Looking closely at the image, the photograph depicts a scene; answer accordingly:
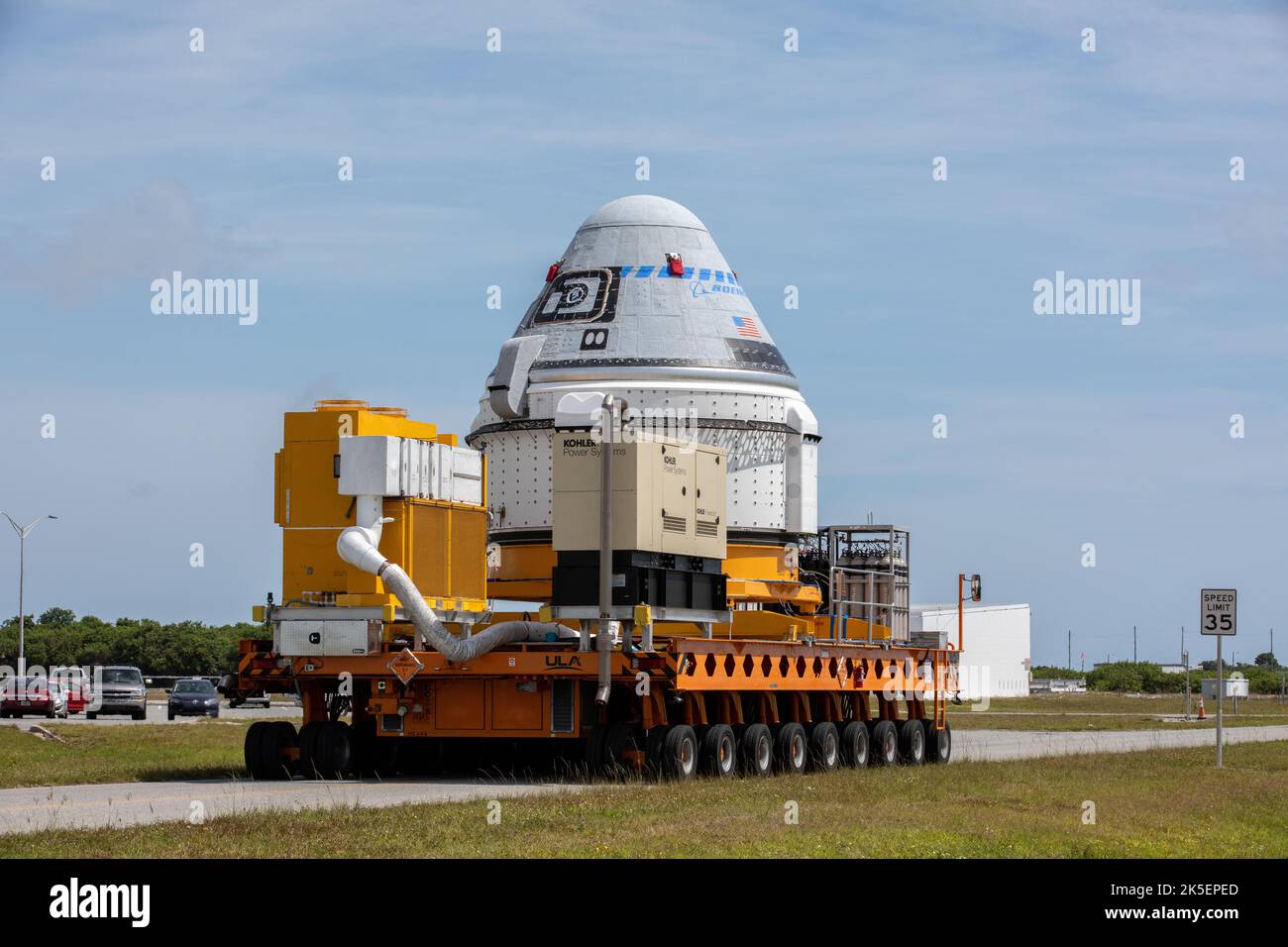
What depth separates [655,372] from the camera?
2956 cm

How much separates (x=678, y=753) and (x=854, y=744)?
6.48 metres

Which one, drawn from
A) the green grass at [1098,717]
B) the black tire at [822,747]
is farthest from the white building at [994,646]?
the black tire at [822,747]

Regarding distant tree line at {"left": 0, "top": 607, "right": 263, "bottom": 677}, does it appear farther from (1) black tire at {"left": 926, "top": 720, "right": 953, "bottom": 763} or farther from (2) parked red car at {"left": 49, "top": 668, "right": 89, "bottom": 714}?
(1) black tire at {"left": 926, "top": 720, "right": 953, "bottom": 763}

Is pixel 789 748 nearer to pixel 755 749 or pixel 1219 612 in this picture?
pixel 755 749

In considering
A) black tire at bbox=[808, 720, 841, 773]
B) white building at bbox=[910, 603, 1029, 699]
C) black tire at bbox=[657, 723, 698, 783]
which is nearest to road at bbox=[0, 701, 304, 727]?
black tire at bbox=[808, 720, 841, 773]

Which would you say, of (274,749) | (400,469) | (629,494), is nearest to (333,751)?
(274,749)

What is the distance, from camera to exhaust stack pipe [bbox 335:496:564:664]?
77.4 ft

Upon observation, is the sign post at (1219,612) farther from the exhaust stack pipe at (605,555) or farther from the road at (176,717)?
the road at (176,717)

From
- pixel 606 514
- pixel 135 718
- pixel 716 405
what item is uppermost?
pixel 716 405

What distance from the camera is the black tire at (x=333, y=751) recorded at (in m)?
25.0
